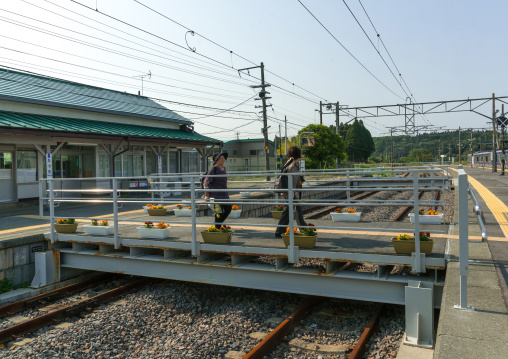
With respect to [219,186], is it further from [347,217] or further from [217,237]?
[347,217]

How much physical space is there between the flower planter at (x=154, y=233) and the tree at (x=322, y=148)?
126ft

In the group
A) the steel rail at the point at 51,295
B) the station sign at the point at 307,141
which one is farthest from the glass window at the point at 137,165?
the steel rail at the point at 51,295

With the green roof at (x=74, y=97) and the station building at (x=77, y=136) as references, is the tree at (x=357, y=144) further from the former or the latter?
the station building at (x=77, y=136)

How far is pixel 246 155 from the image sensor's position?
64.3 meters

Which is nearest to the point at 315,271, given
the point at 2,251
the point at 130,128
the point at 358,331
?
the point at 358,331

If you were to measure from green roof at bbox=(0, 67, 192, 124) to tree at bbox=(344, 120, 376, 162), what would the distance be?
66292mm

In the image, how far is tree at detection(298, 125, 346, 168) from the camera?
154 feet

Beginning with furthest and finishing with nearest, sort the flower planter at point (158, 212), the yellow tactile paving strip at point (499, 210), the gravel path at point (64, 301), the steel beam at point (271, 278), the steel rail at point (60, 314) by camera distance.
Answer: the flower planter at point (158, 212) → the yellow tactile paving strip at point (499, 210) → the gravel path at point (64, 301) → the steel rail at point (60, 314) → the steel beam at point (271, 278)

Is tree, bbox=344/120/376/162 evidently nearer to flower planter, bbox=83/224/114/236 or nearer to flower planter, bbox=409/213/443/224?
flower planter, bbox=409/213/443/224

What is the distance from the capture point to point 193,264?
7.67m

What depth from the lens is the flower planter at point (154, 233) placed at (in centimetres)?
825

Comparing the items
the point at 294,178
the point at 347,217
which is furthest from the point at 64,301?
the point at 347,217

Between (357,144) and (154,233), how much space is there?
86.4 m

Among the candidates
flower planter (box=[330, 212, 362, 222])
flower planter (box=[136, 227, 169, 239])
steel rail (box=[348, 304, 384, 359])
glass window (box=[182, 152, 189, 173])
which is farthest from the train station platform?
glass window (box=[182, 152, 189, 173])
